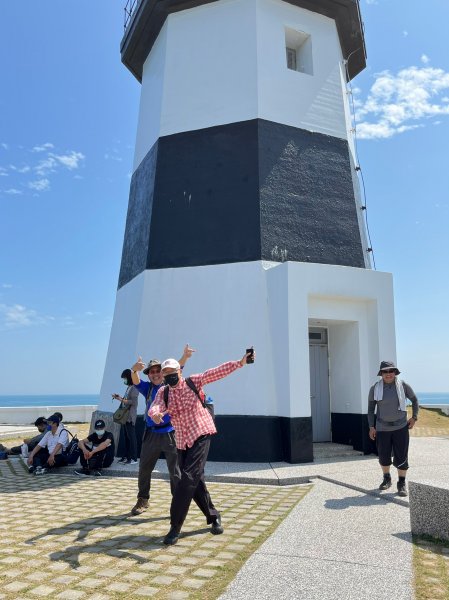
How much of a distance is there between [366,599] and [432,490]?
1854 mm

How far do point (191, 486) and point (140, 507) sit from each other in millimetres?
1578

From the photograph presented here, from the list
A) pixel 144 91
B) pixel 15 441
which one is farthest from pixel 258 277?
pixel 15 441

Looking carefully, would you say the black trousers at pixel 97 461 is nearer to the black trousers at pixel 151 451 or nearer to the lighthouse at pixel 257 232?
the lighthouse at pixel 257 232

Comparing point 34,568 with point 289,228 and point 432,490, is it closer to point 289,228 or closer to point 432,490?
point 432,490

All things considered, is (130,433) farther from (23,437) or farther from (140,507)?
(23,437)

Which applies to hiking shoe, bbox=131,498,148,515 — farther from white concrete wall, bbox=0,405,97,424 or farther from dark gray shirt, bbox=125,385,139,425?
white concrete wall, bbox=0,405,97,424

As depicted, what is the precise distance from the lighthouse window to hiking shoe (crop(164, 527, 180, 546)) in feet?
38.6

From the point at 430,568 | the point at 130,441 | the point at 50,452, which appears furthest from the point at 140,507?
the point at 130,441

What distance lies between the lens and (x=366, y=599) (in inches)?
146

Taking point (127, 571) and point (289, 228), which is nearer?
point (127, 571)

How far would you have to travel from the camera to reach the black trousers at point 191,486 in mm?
5113

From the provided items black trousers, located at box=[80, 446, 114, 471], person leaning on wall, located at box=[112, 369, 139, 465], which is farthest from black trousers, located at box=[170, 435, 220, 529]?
person leaning on wall, located at box=[112, 369, 139, 465]

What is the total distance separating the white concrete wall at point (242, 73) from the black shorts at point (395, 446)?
8.01 meters

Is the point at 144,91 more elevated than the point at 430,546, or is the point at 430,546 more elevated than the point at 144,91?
the point at 144,91
